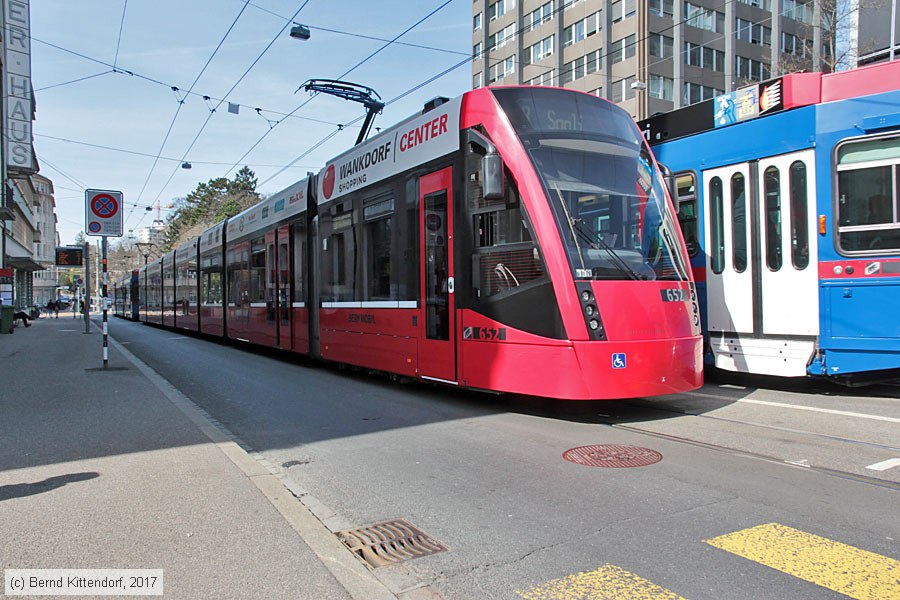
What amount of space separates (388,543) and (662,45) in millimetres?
47881

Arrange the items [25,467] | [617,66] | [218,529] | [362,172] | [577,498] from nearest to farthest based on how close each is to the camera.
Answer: [218,529], [577,498], [25,467], [362,172], [617,66]

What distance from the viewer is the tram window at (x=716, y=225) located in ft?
30.2

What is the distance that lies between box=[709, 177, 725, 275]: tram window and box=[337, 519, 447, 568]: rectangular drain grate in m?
6.82

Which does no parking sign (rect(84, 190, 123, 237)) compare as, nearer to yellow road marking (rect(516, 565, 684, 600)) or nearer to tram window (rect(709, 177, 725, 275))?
tram window (rect(709, 177, 725, 275))

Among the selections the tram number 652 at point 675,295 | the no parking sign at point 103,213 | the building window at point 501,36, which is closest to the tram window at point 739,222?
the tram number 652 at point 675,295

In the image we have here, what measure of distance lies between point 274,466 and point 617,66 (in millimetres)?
45317

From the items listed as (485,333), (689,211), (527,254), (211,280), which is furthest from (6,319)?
(689,211)

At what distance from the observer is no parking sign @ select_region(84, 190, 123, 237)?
12758 mm

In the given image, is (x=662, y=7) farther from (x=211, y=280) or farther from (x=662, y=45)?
(x=211, y=280)

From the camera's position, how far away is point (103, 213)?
12945 millimetres

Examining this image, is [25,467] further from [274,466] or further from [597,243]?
[597,243]

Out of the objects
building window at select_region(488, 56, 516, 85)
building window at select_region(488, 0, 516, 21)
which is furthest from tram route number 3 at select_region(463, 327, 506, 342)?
building window at select_region(488, 0, 516, 21)

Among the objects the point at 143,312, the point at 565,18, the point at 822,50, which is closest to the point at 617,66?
the point at 565,18

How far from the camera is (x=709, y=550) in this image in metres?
3.61
